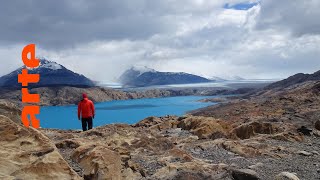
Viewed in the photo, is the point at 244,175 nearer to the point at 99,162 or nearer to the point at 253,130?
the point at 99,162

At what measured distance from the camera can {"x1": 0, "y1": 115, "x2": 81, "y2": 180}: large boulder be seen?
7609 millimetres

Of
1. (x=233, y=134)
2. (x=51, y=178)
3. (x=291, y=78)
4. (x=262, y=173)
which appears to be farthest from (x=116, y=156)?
(x=291, y=78)

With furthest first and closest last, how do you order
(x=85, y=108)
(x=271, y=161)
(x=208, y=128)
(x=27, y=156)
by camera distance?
(x=208, y=128)
(x=85, y=108)
(x=271, y=161)
(x=27, y=156)

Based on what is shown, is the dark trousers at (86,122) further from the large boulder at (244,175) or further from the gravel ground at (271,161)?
the large boulder at (244,175)

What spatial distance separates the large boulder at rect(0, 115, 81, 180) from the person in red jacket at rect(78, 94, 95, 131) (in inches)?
295

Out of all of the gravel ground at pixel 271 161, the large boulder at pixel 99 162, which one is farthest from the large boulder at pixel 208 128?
the large boulder at pixel 99 162

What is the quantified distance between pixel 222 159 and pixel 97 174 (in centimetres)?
445

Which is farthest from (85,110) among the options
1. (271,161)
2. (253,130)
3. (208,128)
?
(271,161)

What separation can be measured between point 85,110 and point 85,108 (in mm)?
105

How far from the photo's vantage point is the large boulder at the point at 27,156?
7.61 m

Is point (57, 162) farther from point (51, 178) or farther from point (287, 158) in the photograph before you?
point (287, 158)

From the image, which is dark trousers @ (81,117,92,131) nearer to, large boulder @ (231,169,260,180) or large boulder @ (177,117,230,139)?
large boulder @ (177,117,230,139)

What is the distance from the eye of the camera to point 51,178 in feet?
25.0

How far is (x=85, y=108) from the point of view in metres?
16.7
